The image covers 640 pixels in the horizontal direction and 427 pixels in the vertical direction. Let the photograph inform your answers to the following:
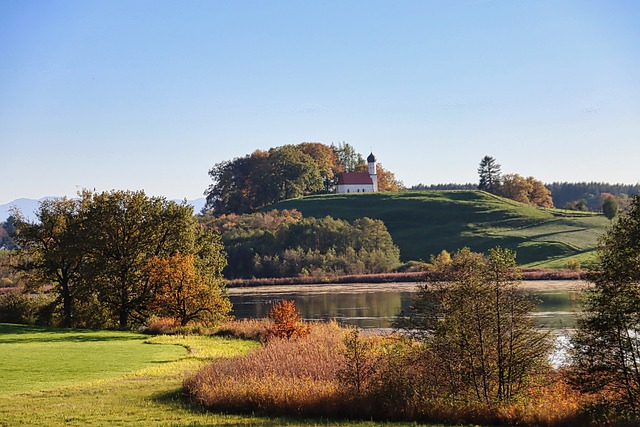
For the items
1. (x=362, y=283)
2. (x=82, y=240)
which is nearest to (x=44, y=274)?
(x=82, y=240)

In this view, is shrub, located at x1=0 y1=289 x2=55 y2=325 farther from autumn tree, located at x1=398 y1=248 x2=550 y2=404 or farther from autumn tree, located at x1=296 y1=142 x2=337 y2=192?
autumn tree, located at x1=296 y1=142 x2=337 y2=192

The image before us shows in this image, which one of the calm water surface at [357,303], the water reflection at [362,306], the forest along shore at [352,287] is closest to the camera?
the water reflection at [362,306]

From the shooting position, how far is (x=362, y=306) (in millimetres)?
63000

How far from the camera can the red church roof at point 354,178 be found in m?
179

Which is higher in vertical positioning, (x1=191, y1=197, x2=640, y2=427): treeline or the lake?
(x1=191, y1=197, x2=640, y2=427): treeline

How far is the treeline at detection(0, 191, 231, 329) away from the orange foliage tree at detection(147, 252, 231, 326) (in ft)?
0.22

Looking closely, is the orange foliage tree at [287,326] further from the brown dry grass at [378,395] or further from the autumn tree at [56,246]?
the autumn tree at [56,246]

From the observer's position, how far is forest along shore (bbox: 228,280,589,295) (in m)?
76.8

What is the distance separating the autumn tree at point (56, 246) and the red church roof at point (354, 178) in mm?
127230

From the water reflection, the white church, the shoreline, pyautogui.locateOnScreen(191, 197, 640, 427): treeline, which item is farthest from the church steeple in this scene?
pyautogui.locateOnScreen(191, 197, 640, 427): treeline

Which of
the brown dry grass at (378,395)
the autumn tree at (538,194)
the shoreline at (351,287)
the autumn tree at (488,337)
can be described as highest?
the autumn tree at (538,194)

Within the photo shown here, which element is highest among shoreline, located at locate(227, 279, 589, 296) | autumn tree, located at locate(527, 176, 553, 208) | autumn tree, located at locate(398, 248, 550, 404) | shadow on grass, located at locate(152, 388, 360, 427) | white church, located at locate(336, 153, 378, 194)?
white church, located at locate(336, 153, 378, 194)

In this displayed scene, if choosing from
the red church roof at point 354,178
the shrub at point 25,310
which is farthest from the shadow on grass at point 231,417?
the red church roof at point 354,178

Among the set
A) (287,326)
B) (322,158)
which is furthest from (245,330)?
(322,158)
